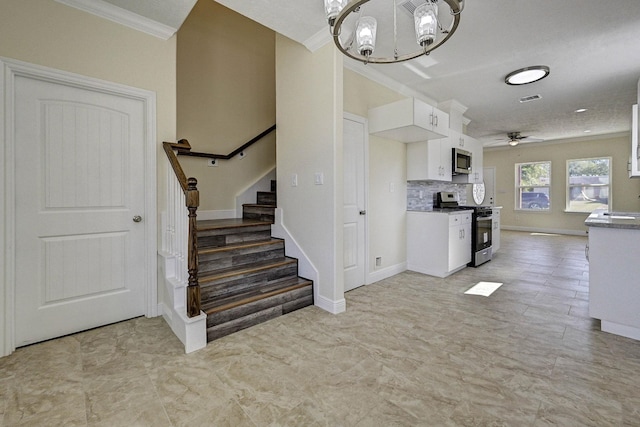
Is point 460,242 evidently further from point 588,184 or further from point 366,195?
point 588,184

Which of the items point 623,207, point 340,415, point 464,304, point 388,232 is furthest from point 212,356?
point 623,207

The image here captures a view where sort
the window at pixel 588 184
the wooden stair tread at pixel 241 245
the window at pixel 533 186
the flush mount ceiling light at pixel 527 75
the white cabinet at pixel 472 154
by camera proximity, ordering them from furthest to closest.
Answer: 1. the window at pixel 533 186
2. the window at pixel 588 184
3. the white cabinet at pixel 472 154
4. the flush mount ceiling light at pixel 527 75
5. the wooden stair tread at pixel 241 245

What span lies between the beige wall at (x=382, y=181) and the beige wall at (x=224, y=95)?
152 centimetres

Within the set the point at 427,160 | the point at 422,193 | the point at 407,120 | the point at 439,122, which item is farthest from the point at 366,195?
the point at 422,193

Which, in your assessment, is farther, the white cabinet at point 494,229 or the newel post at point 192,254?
the white cabinet at point 494,229

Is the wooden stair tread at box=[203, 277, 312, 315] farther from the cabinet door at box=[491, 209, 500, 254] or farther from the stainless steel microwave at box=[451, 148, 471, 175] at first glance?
the cabinet door at box=[491, 209, 500, 254]

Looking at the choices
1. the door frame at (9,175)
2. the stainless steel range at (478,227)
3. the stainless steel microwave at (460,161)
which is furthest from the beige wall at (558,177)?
the door frame at (9,175)

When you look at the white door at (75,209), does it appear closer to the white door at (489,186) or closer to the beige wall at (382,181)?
the beige wall at (382,181)

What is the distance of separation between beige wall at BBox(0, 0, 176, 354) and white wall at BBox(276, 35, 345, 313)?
44.7 inches

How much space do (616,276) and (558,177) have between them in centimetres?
718

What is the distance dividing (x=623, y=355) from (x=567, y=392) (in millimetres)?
810

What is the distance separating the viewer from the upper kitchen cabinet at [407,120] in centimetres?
328

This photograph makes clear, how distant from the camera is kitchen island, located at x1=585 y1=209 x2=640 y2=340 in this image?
2.22 meters

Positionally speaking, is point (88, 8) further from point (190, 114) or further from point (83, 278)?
point (83, 278)
